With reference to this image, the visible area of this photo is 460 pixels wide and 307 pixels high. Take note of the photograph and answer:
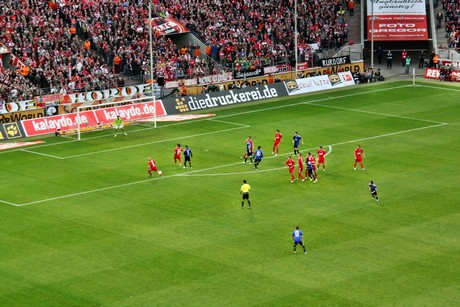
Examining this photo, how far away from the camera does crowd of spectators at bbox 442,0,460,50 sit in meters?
99.6

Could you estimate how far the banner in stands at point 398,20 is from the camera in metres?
102

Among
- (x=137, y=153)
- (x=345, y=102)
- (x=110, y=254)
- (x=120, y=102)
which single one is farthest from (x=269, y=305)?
(x=345, y=102)

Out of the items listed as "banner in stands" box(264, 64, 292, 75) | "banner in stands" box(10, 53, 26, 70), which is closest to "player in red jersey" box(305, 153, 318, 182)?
"banner in stands" box(10, 53, 26, 70)

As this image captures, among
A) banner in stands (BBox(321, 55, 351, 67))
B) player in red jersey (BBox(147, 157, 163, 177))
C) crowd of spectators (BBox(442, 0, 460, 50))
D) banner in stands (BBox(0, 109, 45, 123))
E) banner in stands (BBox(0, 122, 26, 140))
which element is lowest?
player in red jersey (BBox(147, 157, 163, 177))

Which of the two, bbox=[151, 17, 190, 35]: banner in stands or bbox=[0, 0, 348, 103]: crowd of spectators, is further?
bbox=[151, 17, 190, 35]: banner in stands

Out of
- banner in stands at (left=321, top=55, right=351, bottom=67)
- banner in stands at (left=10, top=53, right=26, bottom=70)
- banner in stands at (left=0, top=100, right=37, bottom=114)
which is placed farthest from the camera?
banner in stands at (left=321, top=55, right=351, bottom=67)

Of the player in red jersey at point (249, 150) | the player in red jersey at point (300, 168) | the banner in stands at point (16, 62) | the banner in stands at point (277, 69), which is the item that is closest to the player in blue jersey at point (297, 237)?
the player in red jersey at point (300, 168)

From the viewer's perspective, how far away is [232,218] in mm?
52625

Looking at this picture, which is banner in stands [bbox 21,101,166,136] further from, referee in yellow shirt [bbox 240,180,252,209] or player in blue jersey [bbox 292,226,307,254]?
player in blue jersey [bbox 292,226,307,254]

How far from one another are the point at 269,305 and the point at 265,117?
134 ft

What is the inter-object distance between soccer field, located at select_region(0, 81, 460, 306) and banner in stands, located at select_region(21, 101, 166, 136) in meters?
1.47

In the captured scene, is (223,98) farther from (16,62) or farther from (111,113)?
(16,62)

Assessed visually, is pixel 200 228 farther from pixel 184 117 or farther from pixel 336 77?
pixel 336 77

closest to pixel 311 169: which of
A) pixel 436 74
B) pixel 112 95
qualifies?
pixel 112 95
